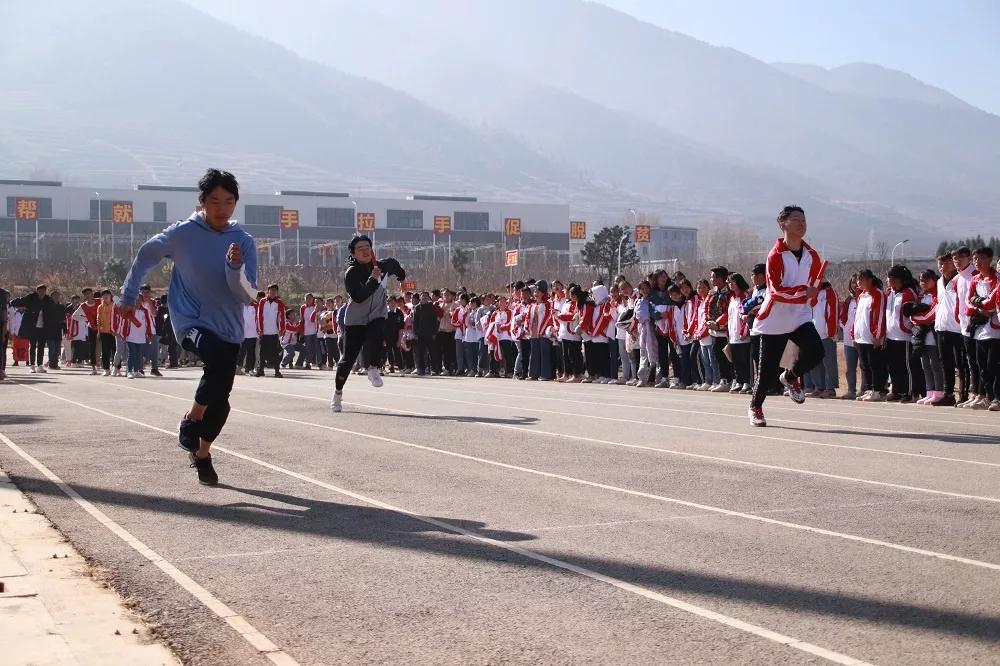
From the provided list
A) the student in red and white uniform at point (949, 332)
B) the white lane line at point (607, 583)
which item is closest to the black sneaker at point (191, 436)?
the white lane line at point (607, 583)

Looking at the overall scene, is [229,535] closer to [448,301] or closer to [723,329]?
[723,329]

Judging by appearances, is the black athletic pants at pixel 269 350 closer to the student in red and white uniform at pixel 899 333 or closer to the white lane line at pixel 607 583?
the student in red and white uniform at pixel 899 333

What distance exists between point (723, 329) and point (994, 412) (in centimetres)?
627

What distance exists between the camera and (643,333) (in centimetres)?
2511

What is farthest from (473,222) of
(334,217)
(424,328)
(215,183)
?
(215,183)

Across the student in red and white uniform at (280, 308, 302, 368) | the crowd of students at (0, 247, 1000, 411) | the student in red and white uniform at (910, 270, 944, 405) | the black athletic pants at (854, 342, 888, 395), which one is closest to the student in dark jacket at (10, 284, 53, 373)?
the crowd of students at (0, 247, 1000, 411)

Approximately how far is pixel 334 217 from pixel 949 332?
118 metres

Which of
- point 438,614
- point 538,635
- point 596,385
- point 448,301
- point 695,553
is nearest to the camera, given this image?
point 538,635

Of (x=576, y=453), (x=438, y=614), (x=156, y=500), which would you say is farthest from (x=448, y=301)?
(x=438, y=614)

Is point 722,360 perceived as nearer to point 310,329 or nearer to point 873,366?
point 873,366

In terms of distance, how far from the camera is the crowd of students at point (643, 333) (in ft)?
59.7

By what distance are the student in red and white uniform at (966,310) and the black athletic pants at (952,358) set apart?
0.47 ft

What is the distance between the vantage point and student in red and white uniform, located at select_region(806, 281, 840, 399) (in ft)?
67.7

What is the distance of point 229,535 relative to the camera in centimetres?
742
